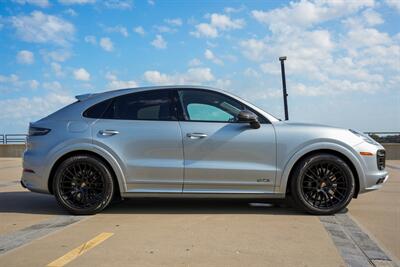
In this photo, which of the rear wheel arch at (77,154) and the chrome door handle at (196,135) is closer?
the chrome door handle at (196,135)

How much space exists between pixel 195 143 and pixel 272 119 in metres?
1.04

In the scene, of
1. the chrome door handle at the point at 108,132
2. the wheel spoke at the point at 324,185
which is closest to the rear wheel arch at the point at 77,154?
the chrome door handle at the point at 108,132

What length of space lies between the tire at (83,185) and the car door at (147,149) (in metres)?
0.25

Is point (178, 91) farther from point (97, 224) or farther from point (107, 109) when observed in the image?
point (97, 224)

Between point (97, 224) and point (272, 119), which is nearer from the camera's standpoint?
point (97, 224)

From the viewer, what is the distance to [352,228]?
495 centimetres

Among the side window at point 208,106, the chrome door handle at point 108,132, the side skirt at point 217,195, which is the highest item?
the side window at point 208,106

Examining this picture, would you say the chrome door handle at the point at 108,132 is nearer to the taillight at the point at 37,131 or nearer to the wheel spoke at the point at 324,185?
the taillight at the point at 37,131

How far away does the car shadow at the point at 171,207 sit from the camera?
5.88 m

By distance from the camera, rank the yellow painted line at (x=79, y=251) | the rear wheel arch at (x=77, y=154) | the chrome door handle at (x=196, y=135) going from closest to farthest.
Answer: the yellow painted line at (x=79, y=251) → the chrome door handle at (x=196, y=135) → the rear wheel arch at (x=77, y=154)

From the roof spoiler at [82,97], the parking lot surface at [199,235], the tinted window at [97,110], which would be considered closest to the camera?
the parking lot surface at [199,235]

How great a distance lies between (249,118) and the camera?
Result: 18.0 ft

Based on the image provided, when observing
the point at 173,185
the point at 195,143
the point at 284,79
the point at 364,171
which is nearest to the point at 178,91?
the point at 195,143

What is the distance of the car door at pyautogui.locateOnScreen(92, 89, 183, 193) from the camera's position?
5.61 metres
